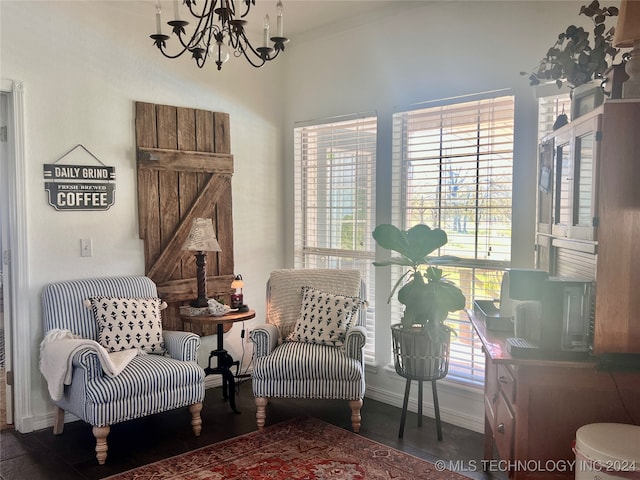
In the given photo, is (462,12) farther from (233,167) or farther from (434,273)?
(233,167)

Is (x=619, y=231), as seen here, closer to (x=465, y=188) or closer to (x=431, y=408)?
(x=465, y=188)

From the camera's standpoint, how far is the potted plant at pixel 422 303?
124 inches

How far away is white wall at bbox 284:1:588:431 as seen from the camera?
327cm

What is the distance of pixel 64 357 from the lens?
3107mm

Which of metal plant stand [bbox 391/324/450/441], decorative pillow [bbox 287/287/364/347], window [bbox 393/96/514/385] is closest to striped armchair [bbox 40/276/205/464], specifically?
decorative pillow [bbox 287/287/364/347]

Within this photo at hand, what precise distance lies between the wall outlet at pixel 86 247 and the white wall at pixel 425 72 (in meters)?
1.65

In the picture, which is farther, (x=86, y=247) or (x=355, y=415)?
(x=86, y=247)

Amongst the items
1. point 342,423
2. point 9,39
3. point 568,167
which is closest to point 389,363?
point 342,423

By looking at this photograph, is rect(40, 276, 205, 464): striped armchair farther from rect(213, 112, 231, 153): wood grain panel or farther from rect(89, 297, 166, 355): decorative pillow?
rect(213, 112, 231, 153): wood grain panel

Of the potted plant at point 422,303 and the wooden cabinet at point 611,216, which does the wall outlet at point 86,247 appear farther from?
the wooden cabinet at point 611,216

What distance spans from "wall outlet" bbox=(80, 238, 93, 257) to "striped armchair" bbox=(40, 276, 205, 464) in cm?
19

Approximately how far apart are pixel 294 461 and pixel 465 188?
1.94 meters

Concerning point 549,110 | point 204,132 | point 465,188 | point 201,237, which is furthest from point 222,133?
point 549,110

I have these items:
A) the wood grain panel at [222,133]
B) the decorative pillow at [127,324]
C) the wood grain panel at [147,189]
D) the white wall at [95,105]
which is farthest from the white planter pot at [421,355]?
the wood grain panel at [222,133]
